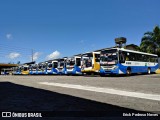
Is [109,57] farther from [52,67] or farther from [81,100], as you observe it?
[52,67]

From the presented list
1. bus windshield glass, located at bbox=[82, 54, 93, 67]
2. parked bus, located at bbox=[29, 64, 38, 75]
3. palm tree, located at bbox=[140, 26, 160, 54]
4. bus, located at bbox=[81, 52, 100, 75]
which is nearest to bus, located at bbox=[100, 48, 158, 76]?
bus, located at bbox=[81, 52, 100, 75]

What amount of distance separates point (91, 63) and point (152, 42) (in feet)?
72.1

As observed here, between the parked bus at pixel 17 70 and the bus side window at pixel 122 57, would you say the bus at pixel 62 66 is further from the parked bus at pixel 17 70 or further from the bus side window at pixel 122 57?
the parked bus at pixel 17 70

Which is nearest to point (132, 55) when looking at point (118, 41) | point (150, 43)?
point (150, 43)

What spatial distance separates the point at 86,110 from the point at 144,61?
22637 millimetres

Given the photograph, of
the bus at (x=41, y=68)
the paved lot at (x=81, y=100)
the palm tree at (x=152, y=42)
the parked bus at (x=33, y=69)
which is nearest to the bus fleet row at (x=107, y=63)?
the bus at (x=41, y=68)

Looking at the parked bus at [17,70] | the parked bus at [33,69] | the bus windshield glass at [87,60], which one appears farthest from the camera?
the parked bus at [17,70]

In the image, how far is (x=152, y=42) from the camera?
147 feet

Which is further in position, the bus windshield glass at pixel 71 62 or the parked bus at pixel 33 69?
the parked bus at pixel 33 69

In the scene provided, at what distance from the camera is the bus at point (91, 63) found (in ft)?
88.7

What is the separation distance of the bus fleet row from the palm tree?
45.5 ft

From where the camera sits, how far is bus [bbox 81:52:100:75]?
2705 cm

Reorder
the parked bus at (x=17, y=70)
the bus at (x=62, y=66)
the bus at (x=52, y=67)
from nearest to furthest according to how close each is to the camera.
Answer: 1. the bus at (x=62, y=66)
2. the bus at (x=52, y=67)
3. the parked bus at (x=17, y=70)

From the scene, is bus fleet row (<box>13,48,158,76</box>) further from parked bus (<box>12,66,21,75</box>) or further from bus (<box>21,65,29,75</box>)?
parked bus (<box>12,66,21,75</box>)
